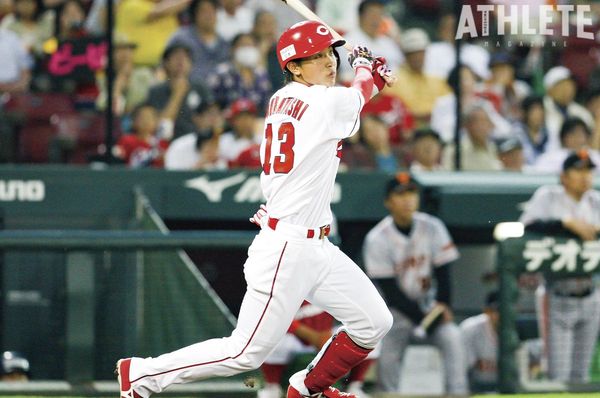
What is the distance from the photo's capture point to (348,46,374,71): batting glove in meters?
4.65

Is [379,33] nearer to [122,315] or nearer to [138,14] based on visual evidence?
[138,14]

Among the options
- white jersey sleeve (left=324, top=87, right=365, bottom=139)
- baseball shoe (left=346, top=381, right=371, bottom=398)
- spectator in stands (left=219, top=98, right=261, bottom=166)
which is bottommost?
baseball shoe (left=346, top=381, right=371, bottom=398)

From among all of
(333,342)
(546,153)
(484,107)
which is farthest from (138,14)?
(333,342)

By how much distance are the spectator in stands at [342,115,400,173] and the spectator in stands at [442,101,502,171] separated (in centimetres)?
39

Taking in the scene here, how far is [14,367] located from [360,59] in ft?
8.24

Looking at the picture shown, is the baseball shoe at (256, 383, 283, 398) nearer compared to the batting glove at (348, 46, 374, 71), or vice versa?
the batting glove at (348, 46, 374, 71)

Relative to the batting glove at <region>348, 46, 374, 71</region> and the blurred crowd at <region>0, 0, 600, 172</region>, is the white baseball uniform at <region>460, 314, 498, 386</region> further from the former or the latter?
the batting glove at <region>348, 46, 374, 71</region>

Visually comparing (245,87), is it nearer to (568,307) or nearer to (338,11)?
(338,11)

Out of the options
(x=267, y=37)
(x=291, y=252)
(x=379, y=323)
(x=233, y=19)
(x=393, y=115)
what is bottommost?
(x=379, y=323)

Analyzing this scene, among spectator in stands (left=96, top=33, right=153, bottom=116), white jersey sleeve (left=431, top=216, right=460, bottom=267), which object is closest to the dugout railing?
white jersey sleeve (left=431, top=216, right=460, bottom=267)

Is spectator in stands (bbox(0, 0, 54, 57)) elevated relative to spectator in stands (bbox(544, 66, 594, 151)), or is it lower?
elevated

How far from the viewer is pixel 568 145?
864 cm

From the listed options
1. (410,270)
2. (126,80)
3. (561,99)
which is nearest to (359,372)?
(410,270)

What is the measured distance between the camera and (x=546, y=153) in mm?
8695
